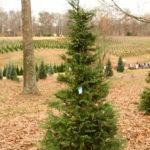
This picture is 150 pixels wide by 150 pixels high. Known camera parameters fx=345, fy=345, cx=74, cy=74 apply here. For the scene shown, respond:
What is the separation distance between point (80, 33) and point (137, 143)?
11.4 ft

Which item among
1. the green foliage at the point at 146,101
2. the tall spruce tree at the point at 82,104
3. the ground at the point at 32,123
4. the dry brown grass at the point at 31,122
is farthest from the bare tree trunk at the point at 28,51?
the tall spruce tree at the point at 82,104

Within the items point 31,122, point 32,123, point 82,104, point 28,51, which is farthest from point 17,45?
point 82,104

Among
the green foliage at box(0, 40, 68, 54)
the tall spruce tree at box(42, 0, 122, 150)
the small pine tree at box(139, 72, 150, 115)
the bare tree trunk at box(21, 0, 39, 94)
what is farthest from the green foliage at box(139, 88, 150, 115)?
the green foliage at box(0, 40, 68, 54)

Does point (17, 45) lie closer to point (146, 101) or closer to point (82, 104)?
point (146, 101)

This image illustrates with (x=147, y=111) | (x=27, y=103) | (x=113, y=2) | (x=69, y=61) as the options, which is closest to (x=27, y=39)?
(x=27, y=103)

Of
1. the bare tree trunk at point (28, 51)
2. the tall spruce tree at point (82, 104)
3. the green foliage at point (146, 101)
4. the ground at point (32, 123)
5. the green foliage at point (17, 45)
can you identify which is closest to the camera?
the tall spruce tree at point (82, 104)

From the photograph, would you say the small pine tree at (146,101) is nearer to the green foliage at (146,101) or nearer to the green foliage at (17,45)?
the green foliage at (146,101)

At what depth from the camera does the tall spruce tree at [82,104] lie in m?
4.68

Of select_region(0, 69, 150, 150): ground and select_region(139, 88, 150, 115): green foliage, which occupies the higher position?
select_region(139, 88, 150, 115): green foliage

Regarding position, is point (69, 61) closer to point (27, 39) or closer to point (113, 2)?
point (113, 2)

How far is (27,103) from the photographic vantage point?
1317cm

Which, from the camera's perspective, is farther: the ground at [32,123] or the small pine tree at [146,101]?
the small pine tree at [146,101]

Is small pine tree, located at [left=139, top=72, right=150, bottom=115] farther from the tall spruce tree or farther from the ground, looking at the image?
the tall spruce tree

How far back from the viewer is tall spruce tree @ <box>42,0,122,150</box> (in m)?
4.68
